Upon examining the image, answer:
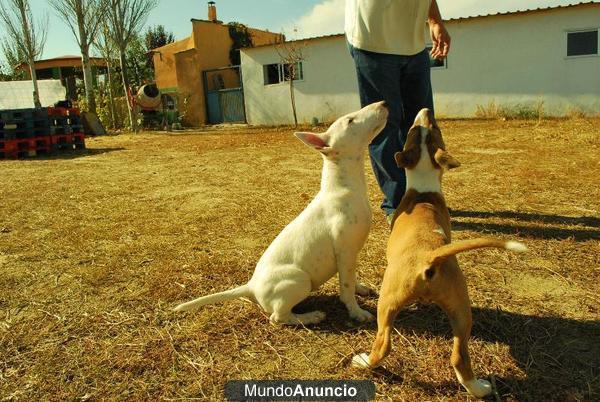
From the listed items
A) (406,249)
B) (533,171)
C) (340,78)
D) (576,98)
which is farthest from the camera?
(340,78)

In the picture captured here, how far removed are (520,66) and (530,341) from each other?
1424 centimetres

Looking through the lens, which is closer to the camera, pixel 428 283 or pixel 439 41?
pixel 428 283

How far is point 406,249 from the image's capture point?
1.95 metres

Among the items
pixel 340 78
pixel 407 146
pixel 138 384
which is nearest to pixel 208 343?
pixel 138 384

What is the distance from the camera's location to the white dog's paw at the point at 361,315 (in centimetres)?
251

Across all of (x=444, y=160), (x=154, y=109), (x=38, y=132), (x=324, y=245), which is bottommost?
(x=324, y=245)

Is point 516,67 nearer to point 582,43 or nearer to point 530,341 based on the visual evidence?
point 582,43

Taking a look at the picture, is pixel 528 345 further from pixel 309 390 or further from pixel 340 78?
pixel 340 78

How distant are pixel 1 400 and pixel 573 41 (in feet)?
52.3

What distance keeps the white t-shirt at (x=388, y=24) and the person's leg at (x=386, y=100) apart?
0.23 feet

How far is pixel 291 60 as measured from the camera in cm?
1725

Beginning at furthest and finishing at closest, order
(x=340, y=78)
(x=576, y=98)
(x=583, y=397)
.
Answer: (x=340, y=78) → (x=576, y=98) → (x=583, y=397)

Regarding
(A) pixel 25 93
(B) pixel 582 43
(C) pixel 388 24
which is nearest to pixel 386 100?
(C) pixel 388 24

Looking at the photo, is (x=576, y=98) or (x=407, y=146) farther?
(x=576, y=98)
